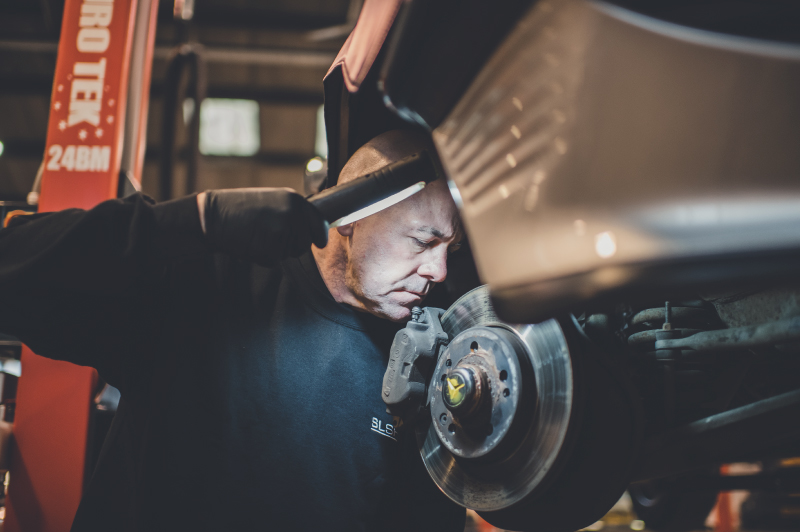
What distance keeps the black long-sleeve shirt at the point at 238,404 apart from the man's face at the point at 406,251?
0.28 ft

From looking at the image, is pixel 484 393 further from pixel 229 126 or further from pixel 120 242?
pixel 229 126

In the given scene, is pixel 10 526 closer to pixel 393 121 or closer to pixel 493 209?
pixel 393 121

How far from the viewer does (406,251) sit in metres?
1.02

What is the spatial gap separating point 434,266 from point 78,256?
0.58 metres

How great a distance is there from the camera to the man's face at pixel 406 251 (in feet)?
3.30

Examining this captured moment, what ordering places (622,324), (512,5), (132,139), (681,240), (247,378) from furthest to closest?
(132,139) → (247,378) → (622,324) → (512,5) → (681,240)

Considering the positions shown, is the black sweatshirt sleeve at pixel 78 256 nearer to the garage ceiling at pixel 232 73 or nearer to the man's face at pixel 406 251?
the man's face at pixel 406 251

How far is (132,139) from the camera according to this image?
1430 mm

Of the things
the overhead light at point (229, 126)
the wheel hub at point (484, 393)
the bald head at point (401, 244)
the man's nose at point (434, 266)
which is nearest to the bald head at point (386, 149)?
the bald head at point (401, 244)

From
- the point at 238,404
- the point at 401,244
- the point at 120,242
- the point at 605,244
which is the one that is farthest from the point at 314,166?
the point at 605,244

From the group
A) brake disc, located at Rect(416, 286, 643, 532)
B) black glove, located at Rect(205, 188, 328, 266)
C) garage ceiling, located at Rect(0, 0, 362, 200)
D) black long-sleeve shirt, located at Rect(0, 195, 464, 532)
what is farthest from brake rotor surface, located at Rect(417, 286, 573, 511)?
garage ceiling, located at Rect(0, 0, 362, 200)

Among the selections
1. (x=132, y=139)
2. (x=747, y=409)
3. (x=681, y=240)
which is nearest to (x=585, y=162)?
(x=681, y=240)

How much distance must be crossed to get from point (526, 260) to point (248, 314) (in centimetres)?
70

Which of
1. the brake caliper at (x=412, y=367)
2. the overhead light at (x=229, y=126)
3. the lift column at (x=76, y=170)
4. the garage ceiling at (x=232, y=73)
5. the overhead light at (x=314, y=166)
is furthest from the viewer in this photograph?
the overhead light at (x=229, y=126)
